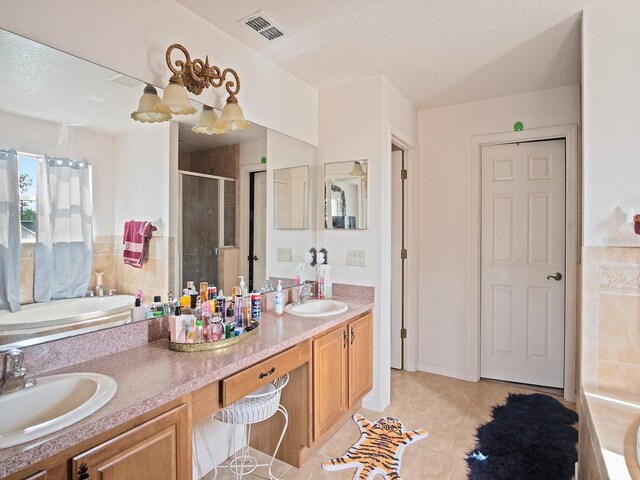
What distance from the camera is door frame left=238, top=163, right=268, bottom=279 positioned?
7.33ft

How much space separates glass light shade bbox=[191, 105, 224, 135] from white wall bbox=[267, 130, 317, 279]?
505 mm

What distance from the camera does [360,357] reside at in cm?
246

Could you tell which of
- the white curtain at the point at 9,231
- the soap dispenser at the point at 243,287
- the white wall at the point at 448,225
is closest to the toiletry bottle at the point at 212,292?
the soap dispenser at the point at 243,287

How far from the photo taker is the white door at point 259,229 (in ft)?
7.72

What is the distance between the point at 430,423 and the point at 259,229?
1777 mm

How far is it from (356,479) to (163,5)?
8.42ft

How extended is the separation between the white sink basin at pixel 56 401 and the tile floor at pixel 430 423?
43.5 inches

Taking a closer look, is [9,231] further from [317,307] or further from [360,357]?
[360,357]

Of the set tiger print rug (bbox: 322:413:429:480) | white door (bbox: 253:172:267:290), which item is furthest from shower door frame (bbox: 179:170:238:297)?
tiger print rug (bbox: 322:413:429:480)

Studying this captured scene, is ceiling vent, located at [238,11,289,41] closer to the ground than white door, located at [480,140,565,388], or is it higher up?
higher up

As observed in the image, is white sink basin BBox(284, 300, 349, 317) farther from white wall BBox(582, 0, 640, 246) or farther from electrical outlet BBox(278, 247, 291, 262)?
white wall BBox(582, 0, 640, 246)

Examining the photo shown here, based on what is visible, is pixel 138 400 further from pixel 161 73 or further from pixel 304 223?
pixel 304 223

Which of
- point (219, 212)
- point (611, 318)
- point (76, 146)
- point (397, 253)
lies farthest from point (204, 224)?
point (611, 318)

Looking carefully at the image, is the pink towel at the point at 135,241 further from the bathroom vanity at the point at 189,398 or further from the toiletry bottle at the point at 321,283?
the toiletry bottle at the point at 321,283
